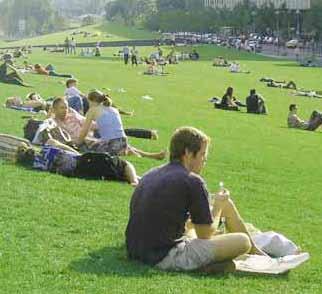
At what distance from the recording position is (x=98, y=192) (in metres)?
12.2

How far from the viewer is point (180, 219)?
8.31m

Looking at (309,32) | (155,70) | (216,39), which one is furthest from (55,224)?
(216,39)

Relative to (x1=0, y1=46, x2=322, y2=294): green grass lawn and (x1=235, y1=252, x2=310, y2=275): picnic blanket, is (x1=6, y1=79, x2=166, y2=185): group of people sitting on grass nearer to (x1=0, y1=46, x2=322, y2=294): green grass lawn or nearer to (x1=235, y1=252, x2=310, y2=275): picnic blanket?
(x1=0, y1=46, x2=322, y2=294): green grass lawn

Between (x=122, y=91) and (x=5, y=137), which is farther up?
(x=5, y=137)

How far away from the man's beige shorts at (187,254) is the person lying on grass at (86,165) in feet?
14.6

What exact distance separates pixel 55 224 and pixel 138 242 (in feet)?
6.02

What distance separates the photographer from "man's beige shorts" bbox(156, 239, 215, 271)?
8.36 meters

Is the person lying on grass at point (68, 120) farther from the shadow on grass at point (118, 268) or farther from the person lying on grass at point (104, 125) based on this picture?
the shadow on grass at point (118, 268)

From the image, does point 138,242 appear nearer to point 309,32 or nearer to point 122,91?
point 122,91

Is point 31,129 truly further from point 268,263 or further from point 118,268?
point 268,263

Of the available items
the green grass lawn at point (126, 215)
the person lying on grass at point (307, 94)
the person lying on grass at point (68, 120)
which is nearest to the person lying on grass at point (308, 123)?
the green grass lawn at point (126, 215)

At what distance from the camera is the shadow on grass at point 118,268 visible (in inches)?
324

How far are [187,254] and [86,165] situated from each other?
4910 millimetres

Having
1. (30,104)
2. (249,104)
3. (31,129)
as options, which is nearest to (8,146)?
(31,129)
